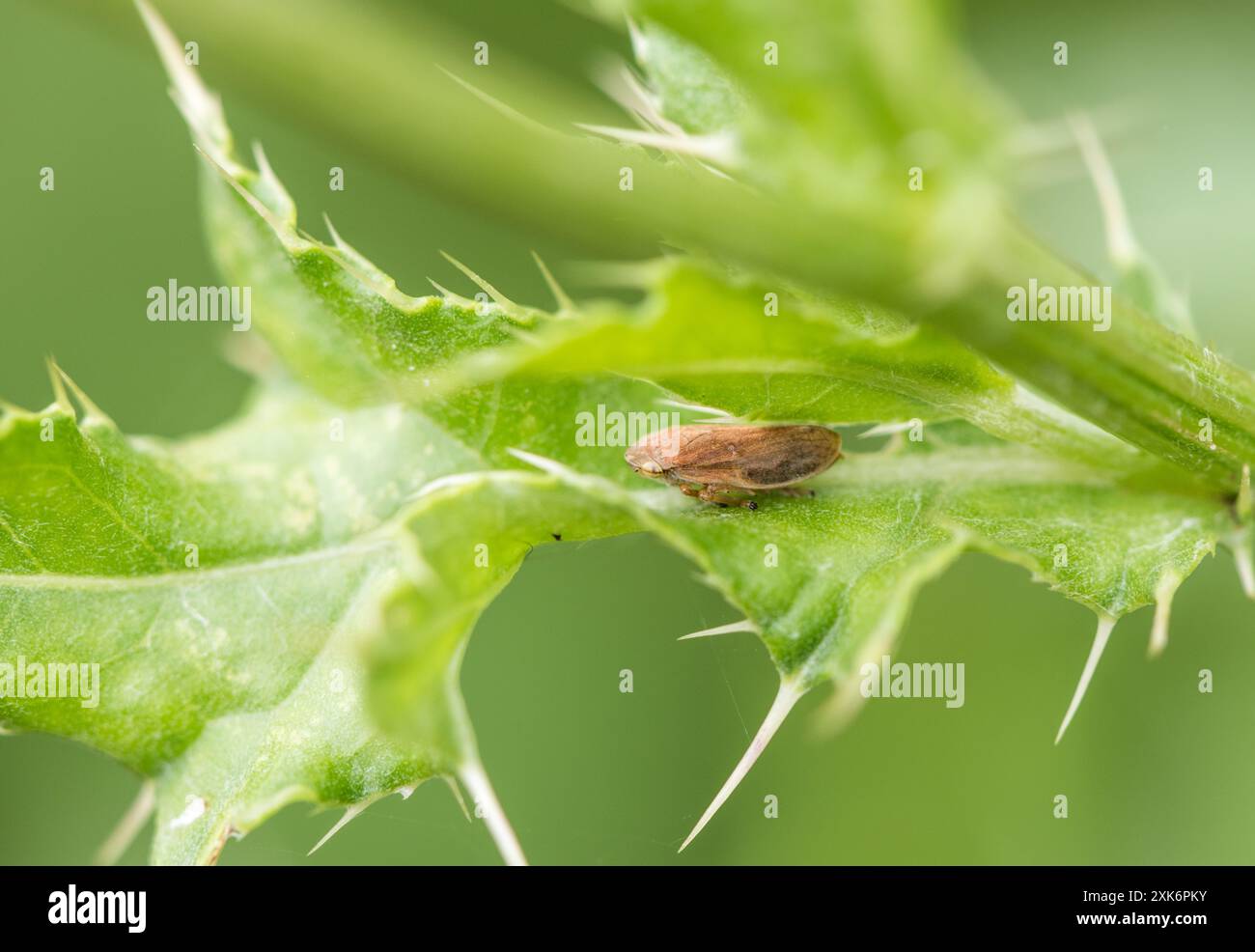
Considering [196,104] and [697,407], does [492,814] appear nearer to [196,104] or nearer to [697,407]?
[697,407]

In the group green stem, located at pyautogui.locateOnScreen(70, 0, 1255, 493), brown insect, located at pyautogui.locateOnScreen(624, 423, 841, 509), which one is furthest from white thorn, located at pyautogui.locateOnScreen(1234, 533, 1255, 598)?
brown insect, located at pyautogui.locateOnScreen(624, 423, 841, 509)

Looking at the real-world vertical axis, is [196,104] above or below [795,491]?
above

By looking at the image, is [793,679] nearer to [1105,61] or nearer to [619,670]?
[619,670]

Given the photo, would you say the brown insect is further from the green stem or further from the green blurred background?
the green blurred background

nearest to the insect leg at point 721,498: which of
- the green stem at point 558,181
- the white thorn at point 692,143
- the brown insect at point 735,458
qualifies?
the brown insect at point 735,458

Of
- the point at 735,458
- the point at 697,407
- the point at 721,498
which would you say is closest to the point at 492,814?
the point at 697,407
